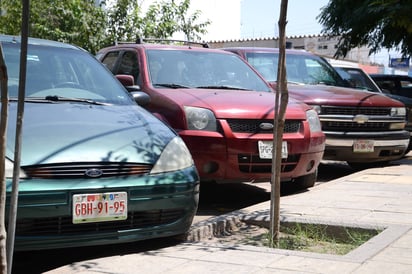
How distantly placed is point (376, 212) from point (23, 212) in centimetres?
341

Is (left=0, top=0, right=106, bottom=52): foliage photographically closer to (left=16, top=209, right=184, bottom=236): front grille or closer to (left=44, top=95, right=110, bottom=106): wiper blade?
(left=44, top=95, right=110, bottom=106): wiper blade

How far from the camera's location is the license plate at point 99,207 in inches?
171

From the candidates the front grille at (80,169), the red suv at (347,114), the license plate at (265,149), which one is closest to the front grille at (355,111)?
the red suv at (347,114)

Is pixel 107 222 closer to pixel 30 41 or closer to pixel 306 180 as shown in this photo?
pixel 30 41

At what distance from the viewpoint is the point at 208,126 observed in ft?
21.6

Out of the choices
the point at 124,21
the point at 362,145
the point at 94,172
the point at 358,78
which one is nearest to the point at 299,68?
the point at 362,145

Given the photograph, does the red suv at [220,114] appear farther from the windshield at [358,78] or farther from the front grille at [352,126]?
the windshield at [358,78]

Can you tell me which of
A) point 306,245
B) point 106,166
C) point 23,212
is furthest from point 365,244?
point 23,212

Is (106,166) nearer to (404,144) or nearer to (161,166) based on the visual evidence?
(161,166)

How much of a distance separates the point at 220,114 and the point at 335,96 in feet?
10.1

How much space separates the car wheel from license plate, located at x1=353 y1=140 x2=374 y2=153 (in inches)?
67.6

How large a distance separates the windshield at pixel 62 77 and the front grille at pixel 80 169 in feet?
3.82

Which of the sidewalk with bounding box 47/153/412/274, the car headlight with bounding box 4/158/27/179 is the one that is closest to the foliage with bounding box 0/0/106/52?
the sidewalk with bounding box 47/153/412/274

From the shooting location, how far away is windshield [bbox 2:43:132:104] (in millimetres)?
5578
